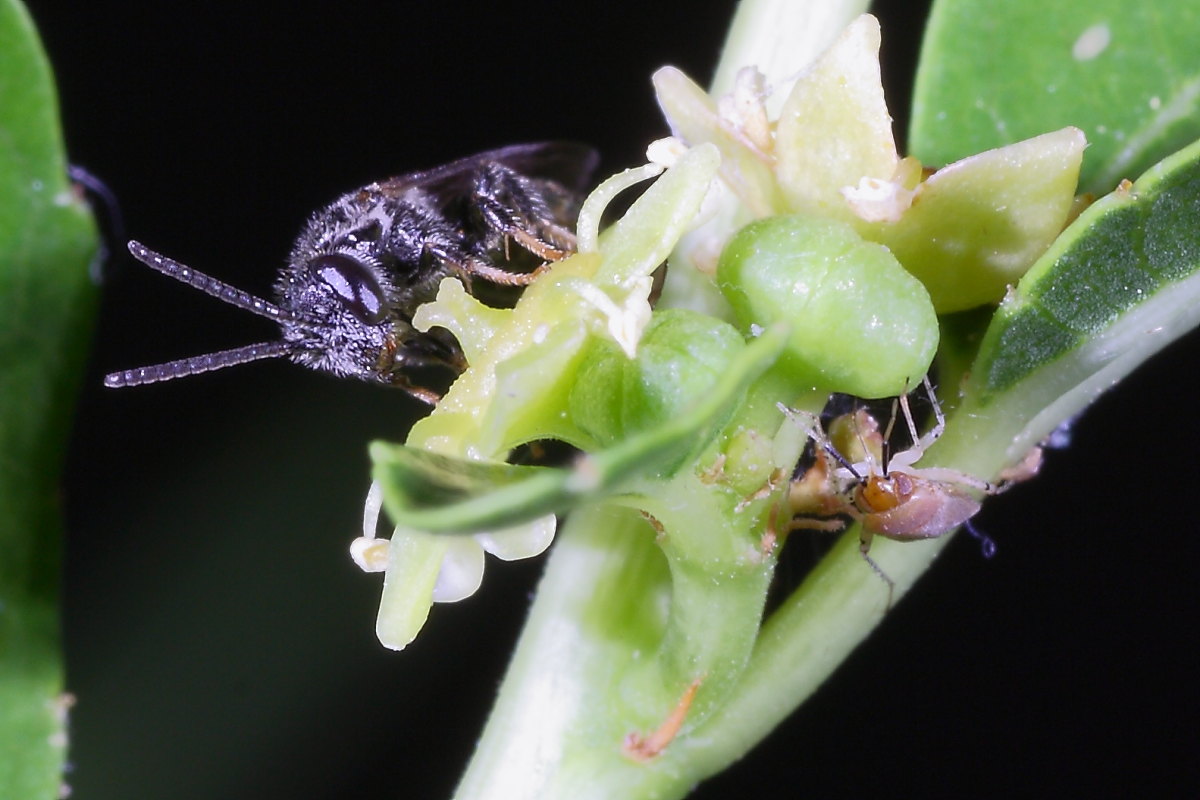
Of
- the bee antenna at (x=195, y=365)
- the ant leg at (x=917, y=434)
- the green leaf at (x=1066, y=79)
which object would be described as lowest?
the ant leg at (x=917, y=434)

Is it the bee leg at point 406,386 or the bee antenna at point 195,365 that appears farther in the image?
the bee leg at point 406,386

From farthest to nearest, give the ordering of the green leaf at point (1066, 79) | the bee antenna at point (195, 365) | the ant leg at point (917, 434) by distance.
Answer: the bee antenna at point (195, 365)
the green leaf at point (1066, 79)
the ant leg at point (917, 434)

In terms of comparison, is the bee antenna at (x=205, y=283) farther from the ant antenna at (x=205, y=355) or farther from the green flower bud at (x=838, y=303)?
the green flower bud at (x=838, y=303)

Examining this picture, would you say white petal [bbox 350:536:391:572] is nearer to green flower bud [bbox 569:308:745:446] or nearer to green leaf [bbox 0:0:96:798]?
green flower bud [bbox 569:308:745:446]

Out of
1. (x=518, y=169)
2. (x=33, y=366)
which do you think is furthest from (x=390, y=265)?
(x=33, y=366)

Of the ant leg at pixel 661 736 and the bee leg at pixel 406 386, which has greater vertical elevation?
the bee leg at pixel 406 386

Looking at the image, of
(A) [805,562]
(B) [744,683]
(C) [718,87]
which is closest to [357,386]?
(A) [805,562]

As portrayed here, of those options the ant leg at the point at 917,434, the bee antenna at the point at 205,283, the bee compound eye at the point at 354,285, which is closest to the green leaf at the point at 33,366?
the bee antenna at the point at 205,283
